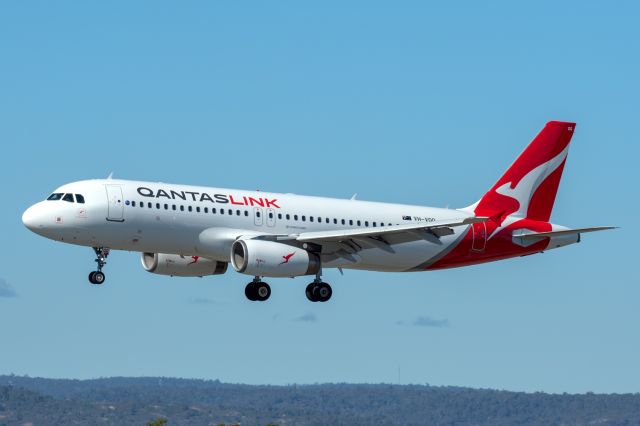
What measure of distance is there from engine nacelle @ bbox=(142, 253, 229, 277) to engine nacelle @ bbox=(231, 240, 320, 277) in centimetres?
513

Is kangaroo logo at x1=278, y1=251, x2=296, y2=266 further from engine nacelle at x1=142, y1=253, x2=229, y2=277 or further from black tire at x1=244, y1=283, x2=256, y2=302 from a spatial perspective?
engine nacelle at x1=142, y1=253, x2=229, y2=277

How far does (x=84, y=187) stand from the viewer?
65.7 meters

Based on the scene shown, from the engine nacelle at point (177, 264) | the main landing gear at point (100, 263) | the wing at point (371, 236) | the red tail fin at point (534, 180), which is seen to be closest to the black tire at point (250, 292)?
the engine nacelle at point (177, 264)

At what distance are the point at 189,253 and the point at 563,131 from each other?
25.4 metres

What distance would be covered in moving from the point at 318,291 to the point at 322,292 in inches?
8.7

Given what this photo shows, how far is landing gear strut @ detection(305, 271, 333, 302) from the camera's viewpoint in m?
69.8

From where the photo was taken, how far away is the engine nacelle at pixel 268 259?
66625mm

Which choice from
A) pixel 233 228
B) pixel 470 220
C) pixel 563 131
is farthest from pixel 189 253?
pixel 563 131

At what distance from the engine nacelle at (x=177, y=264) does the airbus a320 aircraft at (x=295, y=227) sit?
2.1 inches

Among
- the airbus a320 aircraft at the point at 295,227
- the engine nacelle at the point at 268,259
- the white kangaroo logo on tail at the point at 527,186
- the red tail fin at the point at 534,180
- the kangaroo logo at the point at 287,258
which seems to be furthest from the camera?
the red tail fin at the point at 534,180

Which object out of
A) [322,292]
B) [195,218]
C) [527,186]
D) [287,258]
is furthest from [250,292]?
[527,186]

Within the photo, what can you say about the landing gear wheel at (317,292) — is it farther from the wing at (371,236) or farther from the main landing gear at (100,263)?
the main landing gear at (100,263)

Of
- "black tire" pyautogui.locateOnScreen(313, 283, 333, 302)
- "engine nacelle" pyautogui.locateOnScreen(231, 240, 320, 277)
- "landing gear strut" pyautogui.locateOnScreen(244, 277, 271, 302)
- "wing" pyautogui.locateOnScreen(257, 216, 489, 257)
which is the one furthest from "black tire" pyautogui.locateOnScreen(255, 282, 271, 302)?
"wing" pyautogui.locateOnScreen(257, 216, 489, 257)

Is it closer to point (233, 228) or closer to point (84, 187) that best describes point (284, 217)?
point (233, 228)
